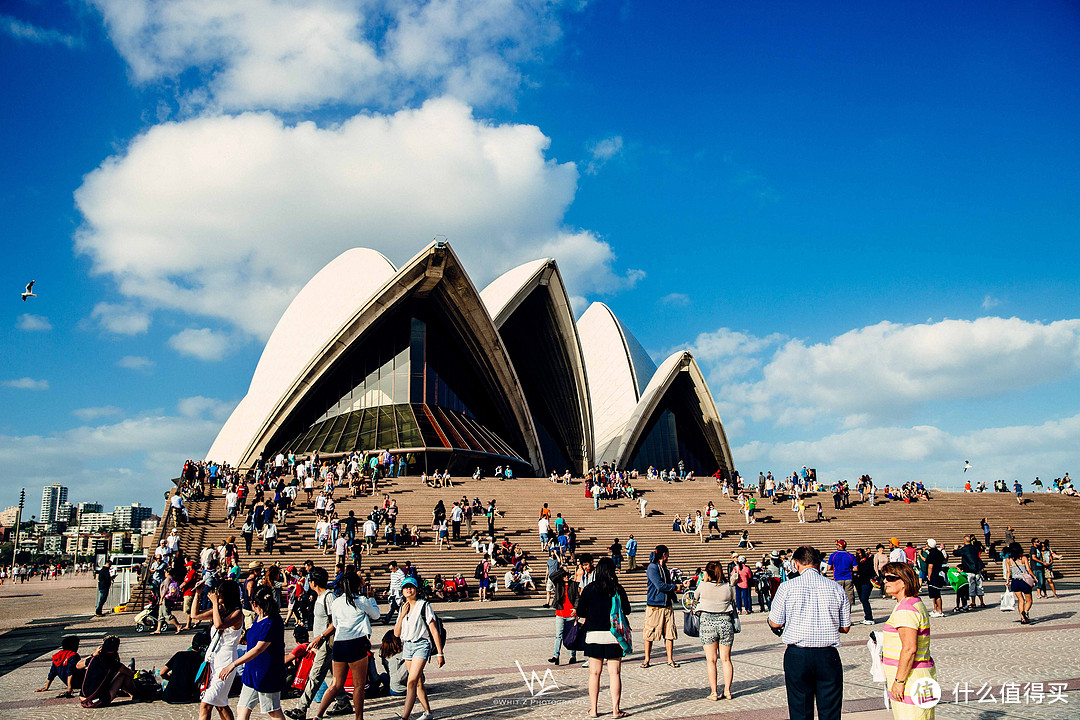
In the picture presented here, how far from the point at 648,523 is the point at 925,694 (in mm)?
19180

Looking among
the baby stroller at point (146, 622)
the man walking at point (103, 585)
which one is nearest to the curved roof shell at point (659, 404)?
the man walking at point (103, 585)

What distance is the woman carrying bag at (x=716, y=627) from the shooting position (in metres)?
6.51

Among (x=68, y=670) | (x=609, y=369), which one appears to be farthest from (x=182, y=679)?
(x=609, y=369)

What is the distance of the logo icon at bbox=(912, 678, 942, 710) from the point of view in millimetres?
4062

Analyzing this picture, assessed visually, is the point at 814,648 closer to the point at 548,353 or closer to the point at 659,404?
the point at 548,353

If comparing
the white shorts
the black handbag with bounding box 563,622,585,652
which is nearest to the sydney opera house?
the black handbag with bounding box 563,622,585,652

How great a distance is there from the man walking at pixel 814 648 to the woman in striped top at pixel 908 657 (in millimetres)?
309

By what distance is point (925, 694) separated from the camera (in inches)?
160

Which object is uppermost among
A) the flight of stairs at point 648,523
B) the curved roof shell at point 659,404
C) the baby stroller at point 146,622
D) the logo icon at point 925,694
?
the curved roof shell at point 659,404

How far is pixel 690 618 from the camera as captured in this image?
7.71 meters

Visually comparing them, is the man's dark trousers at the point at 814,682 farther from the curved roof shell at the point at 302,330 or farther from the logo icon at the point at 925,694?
the curved roof shell at the point at 302,330

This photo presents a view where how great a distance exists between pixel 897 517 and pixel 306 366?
85.1 ft

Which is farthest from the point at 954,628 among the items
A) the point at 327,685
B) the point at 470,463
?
the point at 470,463

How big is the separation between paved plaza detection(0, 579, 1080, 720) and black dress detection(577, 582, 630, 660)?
56 cm
